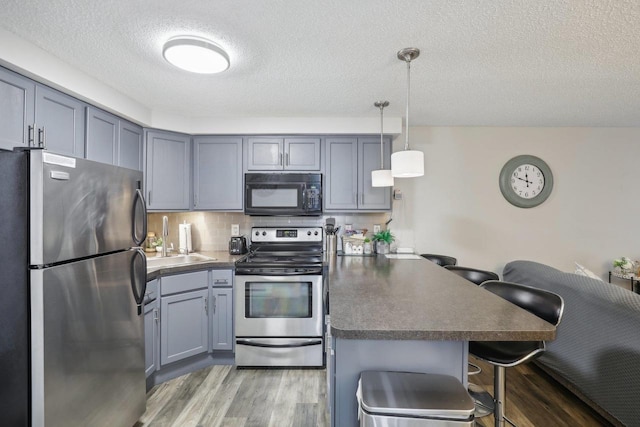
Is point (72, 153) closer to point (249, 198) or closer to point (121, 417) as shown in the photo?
point (249, 198)

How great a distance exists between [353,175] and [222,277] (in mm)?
1607

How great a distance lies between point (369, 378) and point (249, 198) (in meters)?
2.22

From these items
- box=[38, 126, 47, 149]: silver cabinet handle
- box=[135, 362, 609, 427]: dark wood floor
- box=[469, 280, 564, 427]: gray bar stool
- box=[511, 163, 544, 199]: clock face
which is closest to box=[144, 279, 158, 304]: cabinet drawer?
box=[135, 362, 609, 427]: dark wood floor

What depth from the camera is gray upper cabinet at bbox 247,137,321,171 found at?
2.91m

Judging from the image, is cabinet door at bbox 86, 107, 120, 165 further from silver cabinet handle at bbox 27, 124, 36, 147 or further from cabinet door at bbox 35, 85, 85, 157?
silver cabinet handle at bbox 27, 124, 36, 147

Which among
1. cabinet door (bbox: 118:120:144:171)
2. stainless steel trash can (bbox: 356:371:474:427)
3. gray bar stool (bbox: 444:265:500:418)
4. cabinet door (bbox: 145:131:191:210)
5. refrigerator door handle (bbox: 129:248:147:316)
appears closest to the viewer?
stainless steel trash can (bbox: 356:371:474:427)

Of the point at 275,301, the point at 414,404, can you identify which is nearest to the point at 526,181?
the point at 275,301

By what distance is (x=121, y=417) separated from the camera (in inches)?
66.4

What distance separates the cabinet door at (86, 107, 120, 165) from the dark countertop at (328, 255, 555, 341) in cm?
196

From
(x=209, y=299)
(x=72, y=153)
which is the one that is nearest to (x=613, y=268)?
(x=209, y=299)

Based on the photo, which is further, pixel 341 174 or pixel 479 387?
pixel 341 174

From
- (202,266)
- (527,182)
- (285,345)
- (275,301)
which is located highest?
(527,182)

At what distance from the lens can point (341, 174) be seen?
2928 millimetres

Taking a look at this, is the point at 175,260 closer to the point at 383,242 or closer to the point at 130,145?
the point at 130,145
